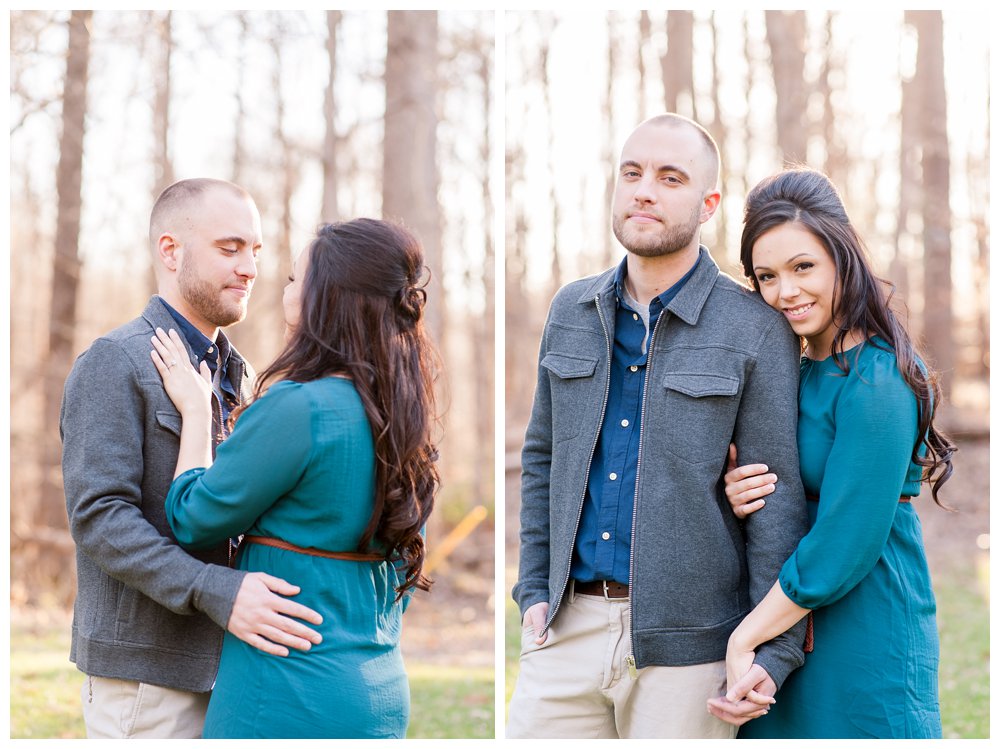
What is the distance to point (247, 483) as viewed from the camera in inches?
68.7

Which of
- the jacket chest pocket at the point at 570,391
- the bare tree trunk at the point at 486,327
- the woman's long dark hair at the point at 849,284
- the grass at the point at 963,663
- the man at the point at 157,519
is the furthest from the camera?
the bare tree trunk at the point at 486,327

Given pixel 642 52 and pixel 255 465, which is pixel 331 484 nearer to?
pixel 255 465

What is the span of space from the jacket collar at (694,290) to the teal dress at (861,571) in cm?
28

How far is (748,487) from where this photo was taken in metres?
2.02

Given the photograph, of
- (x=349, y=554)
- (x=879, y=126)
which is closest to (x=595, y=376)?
(x=349, y=554)

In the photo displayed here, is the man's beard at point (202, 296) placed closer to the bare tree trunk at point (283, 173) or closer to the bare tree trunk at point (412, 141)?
the bare tree trunk at point (412, 141)

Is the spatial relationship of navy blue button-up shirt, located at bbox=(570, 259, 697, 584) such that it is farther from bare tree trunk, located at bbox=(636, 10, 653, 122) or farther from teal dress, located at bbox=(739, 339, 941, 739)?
bare tree trunk, located at bbox=(636, 10, 653, 122)

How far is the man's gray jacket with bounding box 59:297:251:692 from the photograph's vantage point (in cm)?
187

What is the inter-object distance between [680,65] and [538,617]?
8.29 m

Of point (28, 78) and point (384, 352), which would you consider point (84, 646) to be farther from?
point (28, 78)

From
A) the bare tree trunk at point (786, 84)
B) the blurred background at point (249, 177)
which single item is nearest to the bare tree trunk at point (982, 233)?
the bare tree trunk at point (786, 84)

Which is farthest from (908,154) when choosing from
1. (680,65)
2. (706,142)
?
(706,142)

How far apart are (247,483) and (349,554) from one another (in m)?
0.25

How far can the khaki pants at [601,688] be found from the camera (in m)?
2.04
